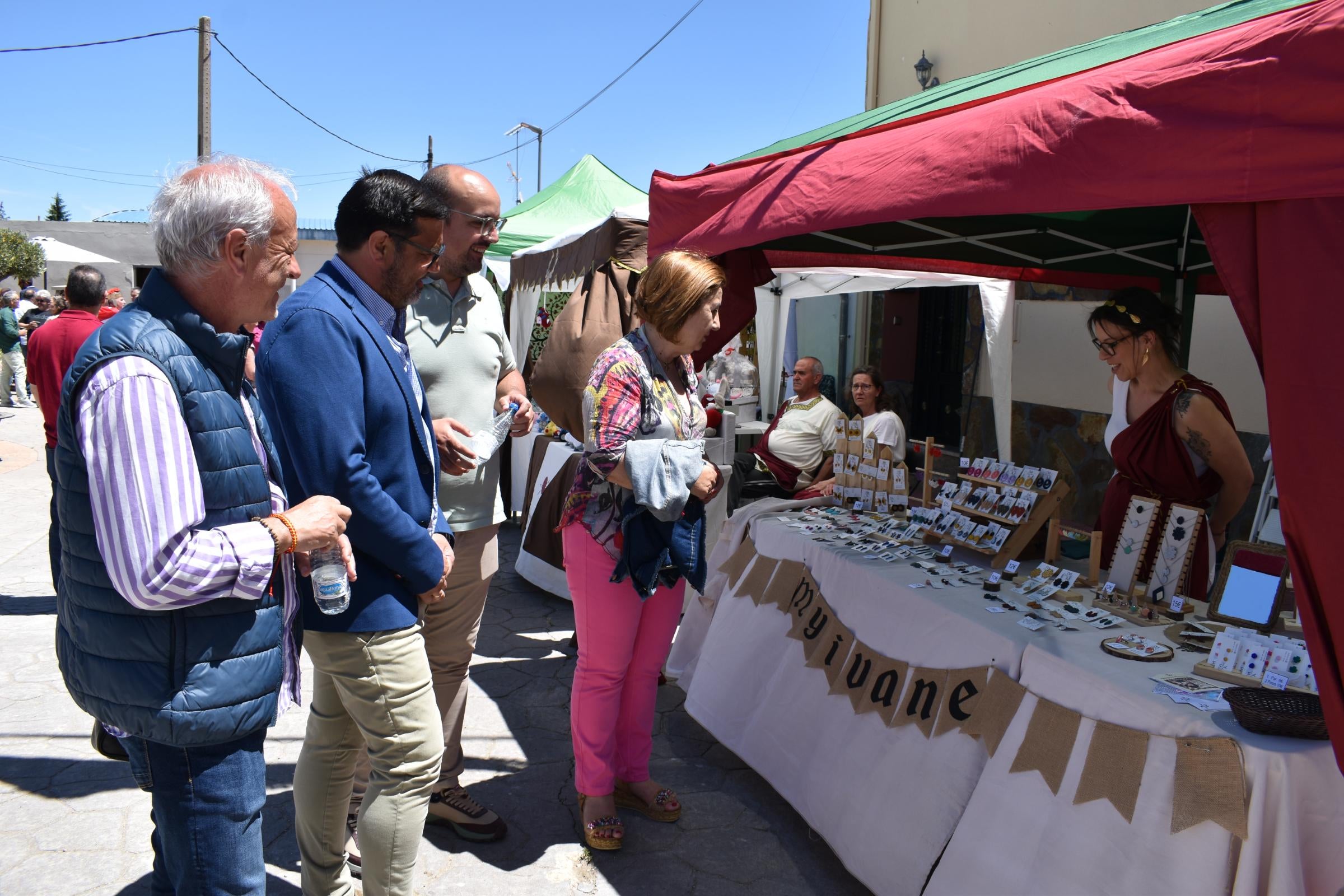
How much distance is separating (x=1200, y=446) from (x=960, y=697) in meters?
1.14

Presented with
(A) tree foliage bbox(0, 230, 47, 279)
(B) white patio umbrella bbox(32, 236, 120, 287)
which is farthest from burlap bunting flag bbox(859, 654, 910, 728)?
(A) tree foliage bbox(0, 230, 47, 279)

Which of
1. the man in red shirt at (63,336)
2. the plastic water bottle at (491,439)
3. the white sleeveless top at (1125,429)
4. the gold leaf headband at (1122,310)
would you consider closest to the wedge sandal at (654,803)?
the plastic water bottle at (491,439)

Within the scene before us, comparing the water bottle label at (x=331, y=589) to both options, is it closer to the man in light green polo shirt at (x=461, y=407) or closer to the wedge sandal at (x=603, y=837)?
the man in light green polo shirt at (x=461, y=407)

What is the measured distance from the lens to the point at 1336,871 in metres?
1.68

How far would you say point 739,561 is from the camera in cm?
359

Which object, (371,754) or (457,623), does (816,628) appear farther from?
(371,754)

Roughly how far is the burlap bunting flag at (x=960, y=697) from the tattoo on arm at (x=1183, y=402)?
1.09 metres

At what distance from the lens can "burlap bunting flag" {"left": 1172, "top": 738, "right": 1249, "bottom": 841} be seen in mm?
1682

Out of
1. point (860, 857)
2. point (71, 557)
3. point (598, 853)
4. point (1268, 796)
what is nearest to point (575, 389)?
point (598, 853)

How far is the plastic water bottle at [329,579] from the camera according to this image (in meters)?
1.56

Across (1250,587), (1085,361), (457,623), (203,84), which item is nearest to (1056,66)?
(1250,587)

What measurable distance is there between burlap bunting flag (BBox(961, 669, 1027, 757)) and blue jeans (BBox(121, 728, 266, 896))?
165cm

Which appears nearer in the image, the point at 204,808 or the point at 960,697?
the point at 204,808

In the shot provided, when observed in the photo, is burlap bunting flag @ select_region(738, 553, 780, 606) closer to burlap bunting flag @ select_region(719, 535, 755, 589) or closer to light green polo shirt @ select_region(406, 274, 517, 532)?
burlap bunting flag @ select_region(719, 535, 755, 589)
